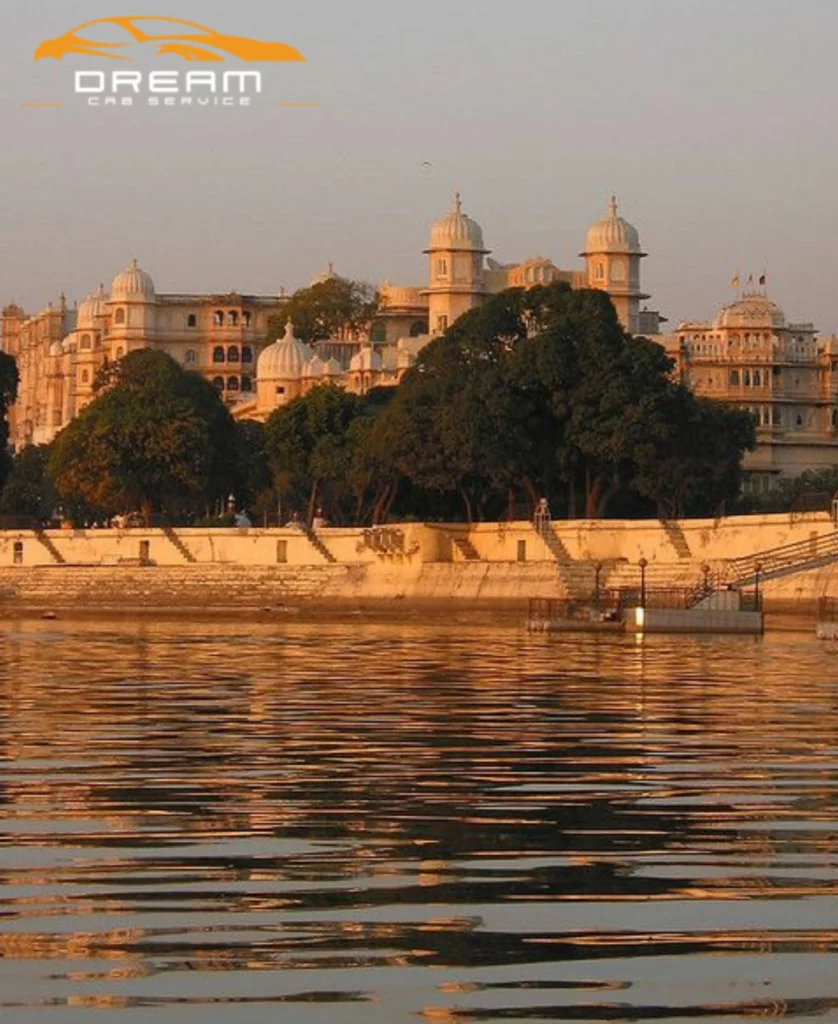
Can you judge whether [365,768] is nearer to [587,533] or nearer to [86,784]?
[86,784]

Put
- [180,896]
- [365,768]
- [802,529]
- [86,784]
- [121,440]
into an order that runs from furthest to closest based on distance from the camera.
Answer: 1. [121,440]
2. [802,529]
3. [365,768]
4. [86,784]
5. [180,896]

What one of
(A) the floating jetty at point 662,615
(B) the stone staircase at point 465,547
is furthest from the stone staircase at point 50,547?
(A) the floating jetty at point 662,615

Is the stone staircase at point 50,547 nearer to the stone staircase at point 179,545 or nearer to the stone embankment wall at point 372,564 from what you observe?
the stone embankment wall at point 372,564

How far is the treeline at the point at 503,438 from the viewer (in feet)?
274

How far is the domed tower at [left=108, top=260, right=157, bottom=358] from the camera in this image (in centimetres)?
17388

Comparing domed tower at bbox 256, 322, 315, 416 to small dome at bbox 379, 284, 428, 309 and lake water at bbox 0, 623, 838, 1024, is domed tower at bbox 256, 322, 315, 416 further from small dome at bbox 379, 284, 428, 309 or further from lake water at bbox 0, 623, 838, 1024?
lake water at bbox 0, 623, 838, 1024

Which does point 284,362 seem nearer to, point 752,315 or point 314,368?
point 314,368

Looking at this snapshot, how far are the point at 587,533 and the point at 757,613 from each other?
21636 millimetres

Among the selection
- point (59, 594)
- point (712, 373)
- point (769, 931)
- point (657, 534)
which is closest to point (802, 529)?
point (657, 534)

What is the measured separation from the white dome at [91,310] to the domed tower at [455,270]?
44.1 m

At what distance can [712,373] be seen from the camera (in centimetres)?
13212

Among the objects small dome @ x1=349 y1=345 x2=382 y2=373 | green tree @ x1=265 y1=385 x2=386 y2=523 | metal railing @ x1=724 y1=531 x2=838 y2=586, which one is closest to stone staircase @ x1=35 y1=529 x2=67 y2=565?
green tree @ x1=265 y1=385 x2=386 y2=523

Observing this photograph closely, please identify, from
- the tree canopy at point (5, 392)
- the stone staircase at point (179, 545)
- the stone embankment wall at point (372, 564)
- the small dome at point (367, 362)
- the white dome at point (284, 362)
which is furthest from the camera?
the white dome at point (284, 362)

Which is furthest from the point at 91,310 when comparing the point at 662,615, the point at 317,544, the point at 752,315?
the point at 662,615
